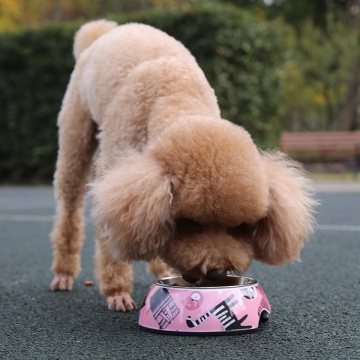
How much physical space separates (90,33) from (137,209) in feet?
8.74

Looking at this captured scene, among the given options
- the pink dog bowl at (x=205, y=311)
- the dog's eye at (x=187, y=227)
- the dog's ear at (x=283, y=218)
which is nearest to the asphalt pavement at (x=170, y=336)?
the pink dog bowl at (x=205, y=311)

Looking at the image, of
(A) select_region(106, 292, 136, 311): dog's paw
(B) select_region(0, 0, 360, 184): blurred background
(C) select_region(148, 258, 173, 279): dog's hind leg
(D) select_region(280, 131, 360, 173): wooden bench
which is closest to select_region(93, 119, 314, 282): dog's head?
(A) select_region(106, 292, 136, 311): dog's paw

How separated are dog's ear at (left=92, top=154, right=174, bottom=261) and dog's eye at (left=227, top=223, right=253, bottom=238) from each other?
0.25 metres

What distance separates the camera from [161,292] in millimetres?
3025

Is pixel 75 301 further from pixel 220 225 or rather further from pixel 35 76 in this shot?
pixel 35 76

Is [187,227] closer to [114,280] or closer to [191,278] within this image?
[191,278]

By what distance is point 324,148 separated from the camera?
659 inches

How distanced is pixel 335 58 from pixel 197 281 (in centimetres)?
2306

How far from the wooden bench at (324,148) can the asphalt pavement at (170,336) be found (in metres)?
10.7

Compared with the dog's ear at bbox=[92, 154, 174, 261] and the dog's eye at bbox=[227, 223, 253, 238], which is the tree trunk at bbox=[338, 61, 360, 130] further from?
the dog's ear at bbox=[92, 154, 174, 261]

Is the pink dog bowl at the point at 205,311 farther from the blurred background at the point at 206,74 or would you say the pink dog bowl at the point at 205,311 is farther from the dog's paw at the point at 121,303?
the blurred background at the point at 206,74

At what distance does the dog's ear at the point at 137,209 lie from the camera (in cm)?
273

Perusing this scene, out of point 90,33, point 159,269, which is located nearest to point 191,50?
point 90,33

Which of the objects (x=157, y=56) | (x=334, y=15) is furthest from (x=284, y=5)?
(x=157, y=56)
